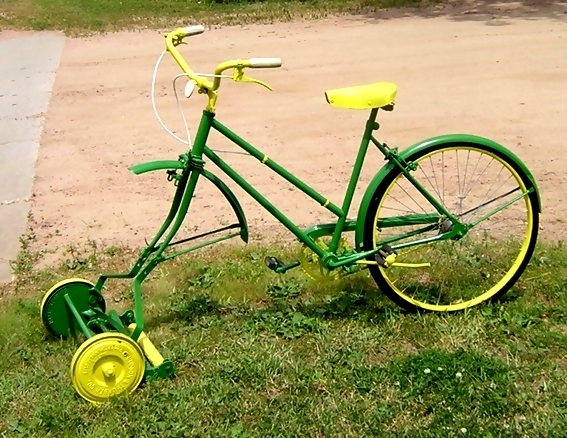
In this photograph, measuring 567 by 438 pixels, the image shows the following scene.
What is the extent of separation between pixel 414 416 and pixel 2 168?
448 centimetres

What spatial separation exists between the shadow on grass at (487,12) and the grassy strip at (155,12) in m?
0.41

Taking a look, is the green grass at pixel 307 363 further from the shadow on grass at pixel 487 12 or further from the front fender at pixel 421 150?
the shadow on grass at pixel 487 12

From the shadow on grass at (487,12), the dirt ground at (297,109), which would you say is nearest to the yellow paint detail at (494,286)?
the dirt ground at (297,109)

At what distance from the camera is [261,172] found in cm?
591

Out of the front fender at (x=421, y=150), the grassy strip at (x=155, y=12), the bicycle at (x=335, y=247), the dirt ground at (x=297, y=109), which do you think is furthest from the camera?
the grassy strip at (x=155, y=12)

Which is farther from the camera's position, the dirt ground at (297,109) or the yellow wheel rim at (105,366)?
the dirt ground at (297,109)

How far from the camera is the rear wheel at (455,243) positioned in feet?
12.0

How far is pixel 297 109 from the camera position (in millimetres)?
7332

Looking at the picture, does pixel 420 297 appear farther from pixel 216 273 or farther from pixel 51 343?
pixel 51 343

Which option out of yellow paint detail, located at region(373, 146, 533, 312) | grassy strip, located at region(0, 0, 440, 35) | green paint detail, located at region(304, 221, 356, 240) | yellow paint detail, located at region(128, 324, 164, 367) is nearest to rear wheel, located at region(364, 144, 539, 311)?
yellow paint detail, located at region(373, 146, 533, 312)

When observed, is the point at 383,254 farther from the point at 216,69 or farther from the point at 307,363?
the point at 216,69

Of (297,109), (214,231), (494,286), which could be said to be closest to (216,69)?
(214,231)

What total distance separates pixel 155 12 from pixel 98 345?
34.2ft

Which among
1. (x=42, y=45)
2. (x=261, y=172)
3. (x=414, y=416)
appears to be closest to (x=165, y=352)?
(x=414, y=416)
